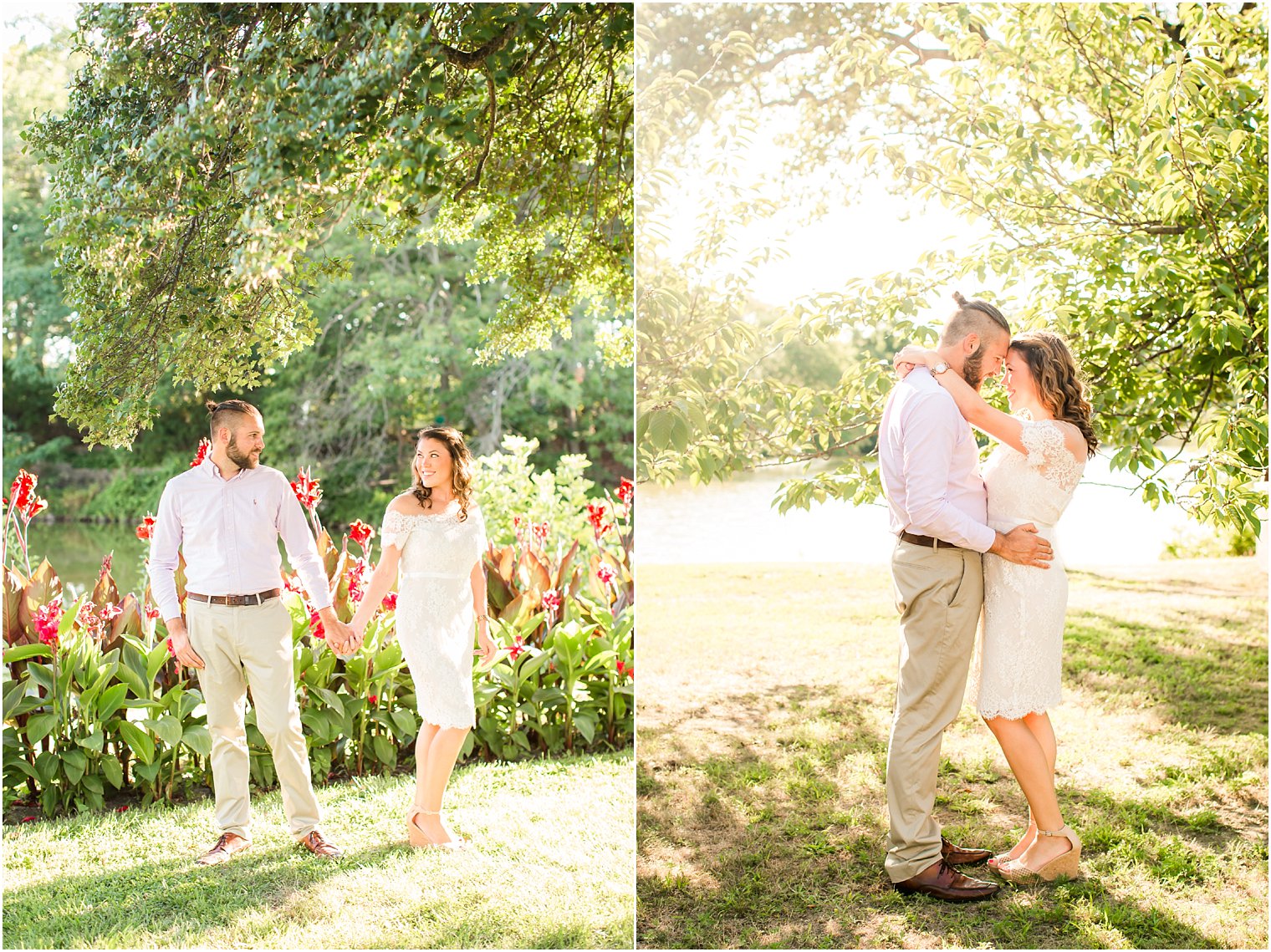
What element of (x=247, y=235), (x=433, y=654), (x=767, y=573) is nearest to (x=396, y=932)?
(x=433, y=654)

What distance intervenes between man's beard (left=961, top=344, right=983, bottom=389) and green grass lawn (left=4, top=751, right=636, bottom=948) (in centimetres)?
158

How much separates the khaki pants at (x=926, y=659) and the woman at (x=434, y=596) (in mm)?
1141

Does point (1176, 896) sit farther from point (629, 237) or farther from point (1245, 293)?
point (629, 237)

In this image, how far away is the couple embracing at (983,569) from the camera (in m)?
2.55

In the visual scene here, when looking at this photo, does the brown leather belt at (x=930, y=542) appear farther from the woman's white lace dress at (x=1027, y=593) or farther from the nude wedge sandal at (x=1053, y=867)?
the nude wedge sandal at (x=1053, y=867)

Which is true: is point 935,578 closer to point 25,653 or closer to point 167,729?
point 167,729

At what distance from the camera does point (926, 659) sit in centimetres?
258

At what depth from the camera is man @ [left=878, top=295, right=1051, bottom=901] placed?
8.36ft

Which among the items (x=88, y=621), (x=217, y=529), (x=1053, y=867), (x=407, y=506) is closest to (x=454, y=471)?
(x=407, y=506)

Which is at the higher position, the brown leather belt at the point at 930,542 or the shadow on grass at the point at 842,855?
the brown leather belt at the point at 930,542

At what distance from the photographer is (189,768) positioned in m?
2.86

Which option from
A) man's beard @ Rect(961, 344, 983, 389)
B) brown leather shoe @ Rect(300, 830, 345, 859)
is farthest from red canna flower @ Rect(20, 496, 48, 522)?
man's beard @ Rect(961, 344, 983, 389)

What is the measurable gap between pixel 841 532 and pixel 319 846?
16.0ft

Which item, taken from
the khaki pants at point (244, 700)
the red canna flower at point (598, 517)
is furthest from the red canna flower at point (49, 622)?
the red canna flower at point (598, 517)
